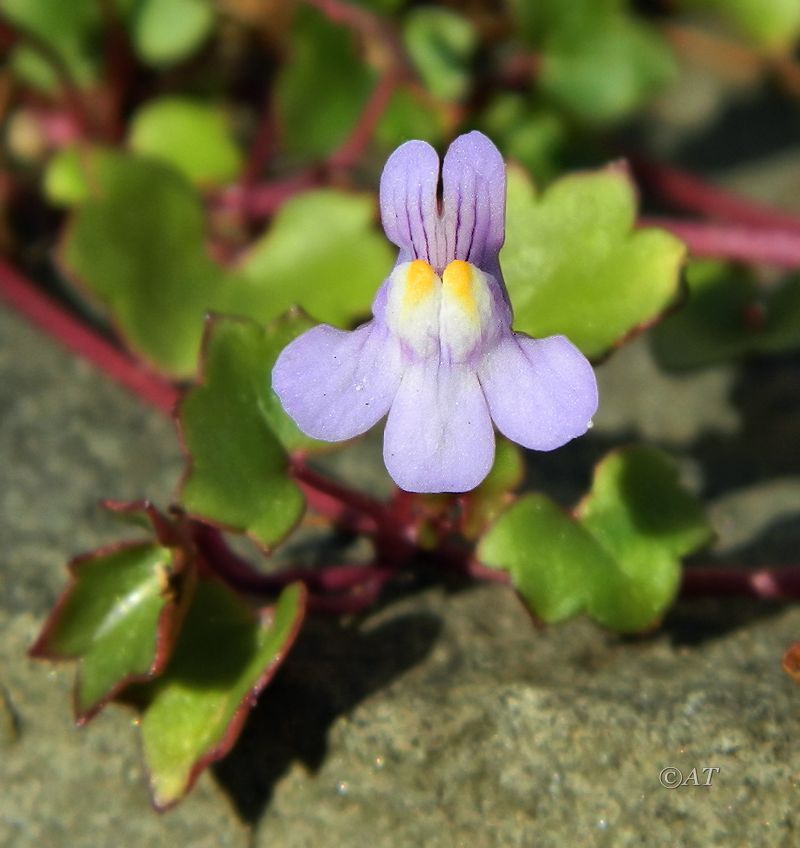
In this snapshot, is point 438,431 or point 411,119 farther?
point 411,119

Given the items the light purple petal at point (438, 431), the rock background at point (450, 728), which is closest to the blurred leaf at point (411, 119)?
the rock background at point (450, 728)

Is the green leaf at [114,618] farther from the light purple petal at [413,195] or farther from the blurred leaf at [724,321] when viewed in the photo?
the blurred leaf at [724,321]

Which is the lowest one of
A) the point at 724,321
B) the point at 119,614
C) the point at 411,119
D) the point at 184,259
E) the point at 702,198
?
the point at 702,198

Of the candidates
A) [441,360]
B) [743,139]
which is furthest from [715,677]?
[743,139]

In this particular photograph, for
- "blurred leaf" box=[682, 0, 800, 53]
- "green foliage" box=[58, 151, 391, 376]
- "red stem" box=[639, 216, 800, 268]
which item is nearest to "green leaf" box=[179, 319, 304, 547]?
"green foliage" box=[58, 151, 391, 376]

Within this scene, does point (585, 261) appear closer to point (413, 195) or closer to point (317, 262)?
point (413, 195)

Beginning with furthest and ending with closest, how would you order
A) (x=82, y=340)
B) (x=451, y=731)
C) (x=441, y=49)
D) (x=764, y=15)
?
(x=764, y=15) < (x=441, y=49) < (x=82, y=340) < (x=451, y=731)

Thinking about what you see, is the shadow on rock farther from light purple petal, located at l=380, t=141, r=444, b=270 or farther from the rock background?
light purple petal, located at l=380, t=141, r=444, b=270

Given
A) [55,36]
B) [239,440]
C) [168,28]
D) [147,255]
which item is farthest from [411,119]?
[239,440]
